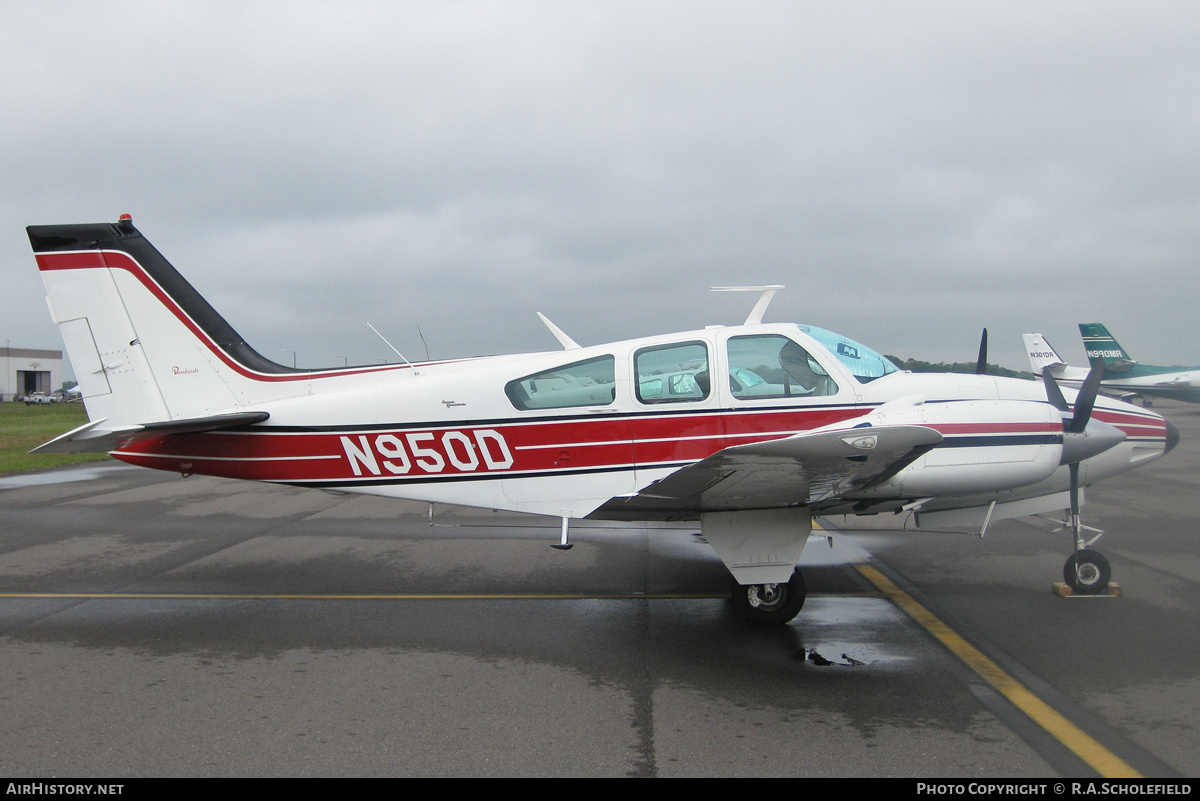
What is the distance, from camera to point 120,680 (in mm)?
4859

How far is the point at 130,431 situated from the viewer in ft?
20.5

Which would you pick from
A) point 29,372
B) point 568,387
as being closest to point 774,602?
point 568,387

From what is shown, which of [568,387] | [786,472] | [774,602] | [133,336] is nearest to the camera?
[786,472]

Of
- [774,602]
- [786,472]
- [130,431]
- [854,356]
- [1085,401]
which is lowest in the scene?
[774,602]

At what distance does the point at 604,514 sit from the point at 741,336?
182cm

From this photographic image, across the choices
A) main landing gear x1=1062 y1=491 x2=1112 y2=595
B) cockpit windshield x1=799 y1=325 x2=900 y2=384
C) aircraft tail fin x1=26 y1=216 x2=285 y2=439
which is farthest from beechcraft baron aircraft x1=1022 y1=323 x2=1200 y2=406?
aircraft tail fin x1=26 y1=216 x2=285 y2=439

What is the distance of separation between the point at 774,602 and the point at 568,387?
2.33 metres

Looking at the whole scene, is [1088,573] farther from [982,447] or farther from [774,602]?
[774,602]

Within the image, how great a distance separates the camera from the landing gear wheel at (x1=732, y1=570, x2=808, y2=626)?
5.91m

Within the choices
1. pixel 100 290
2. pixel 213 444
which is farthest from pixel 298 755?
pixel 100 290

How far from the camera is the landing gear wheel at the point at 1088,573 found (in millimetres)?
6477

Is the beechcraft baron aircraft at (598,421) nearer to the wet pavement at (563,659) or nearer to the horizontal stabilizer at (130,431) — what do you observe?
the horizontal stabilizer at (130,431)

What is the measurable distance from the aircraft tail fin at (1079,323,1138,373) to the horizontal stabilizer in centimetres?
4142

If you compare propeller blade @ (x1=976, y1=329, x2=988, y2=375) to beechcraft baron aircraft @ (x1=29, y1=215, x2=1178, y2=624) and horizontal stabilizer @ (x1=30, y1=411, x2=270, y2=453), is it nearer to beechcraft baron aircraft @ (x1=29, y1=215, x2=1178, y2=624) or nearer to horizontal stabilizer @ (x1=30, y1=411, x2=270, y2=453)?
beechcraft baron aircraft @ (x1=29, y1=215, x2=1178, y2=624)
